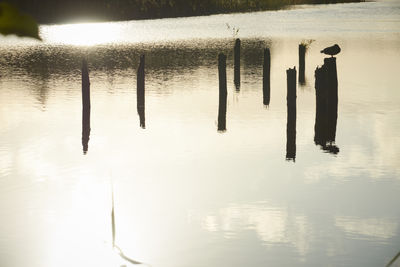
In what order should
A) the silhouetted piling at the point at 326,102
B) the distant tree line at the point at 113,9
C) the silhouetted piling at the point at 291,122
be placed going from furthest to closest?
1. the distant tree line at the point at 113,9
2. the silhouetted piling at the point at 326,102
3. the silhouetted piling at the point at 291,122

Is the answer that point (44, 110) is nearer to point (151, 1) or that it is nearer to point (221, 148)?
point (221, 148)

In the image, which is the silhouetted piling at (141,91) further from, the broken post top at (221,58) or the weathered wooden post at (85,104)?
the broken post top at (221,58)

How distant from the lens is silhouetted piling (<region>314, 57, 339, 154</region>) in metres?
18.3

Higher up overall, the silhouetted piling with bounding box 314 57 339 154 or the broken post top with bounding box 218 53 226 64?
the broken post top with bounding box 218 53 226 64

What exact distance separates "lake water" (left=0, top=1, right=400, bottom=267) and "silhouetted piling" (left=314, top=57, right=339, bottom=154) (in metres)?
0.31

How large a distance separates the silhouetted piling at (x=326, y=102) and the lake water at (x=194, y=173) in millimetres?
312

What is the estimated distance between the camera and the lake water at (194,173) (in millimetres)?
11188

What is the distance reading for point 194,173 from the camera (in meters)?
16.5

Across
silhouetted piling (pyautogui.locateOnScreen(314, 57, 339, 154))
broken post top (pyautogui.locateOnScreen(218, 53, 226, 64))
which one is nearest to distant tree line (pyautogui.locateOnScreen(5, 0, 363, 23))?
broken post top (pyautogui.locateOnScreen(218, 53, 226, 64))

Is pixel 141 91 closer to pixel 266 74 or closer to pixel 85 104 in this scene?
pixel 85 104

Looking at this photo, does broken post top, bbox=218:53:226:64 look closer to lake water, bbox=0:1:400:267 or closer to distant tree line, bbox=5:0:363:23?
lake water, bbox=0:1:400:267

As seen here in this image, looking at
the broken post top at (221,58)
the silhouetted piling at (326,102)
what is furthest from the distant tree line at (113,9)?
the silhouetted piling at (326,102)

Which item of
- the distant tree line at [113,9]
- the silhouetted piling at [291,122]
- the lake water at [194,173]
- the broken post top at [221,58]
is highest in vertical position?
the distant tree line at [113,9]

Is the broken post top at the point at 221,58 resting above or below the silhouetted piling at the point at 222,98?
above
